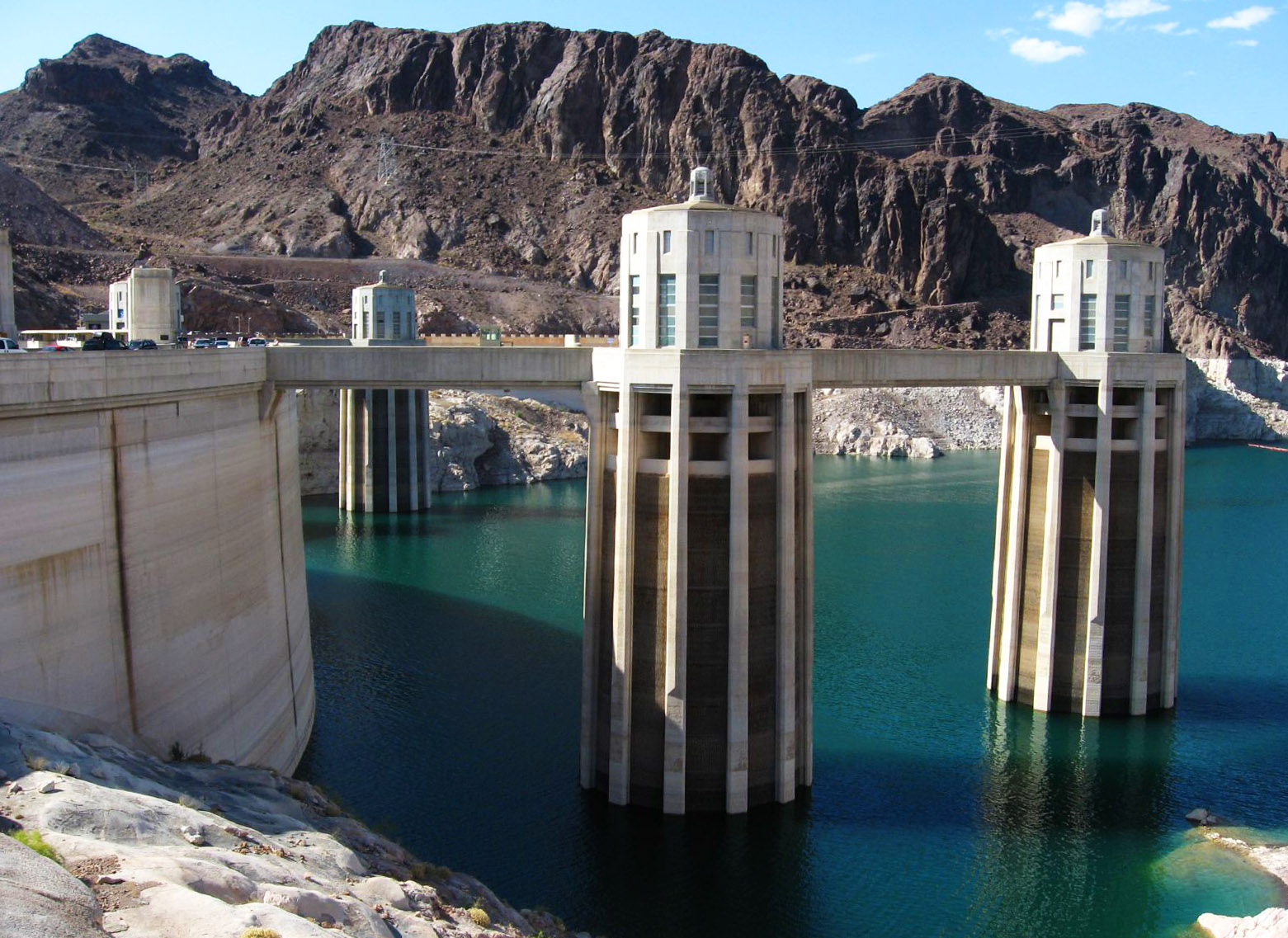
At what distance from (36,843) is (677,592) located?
47.6ft

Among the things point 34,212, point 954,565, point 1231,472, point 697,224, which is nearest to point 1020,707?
point 697,224

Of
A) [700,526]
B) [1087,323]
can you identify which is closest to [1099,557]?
[1087,323]

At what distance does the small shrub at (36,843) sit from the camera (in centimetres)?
1290

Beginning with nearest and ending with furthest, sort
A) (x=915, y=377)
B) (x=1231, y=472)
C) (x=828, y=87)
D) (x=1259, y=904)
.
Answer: (x=1259, y=904) < (x=915, y=377) < (x=1231, y=472) < (x=828, y=87)

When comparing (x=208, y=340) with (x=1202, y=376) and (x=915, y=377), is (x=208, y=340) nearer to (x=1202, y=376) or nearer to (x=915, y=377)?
(x=915, y=377)

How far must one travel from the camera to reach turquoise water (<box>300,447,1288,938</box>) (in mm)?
24203

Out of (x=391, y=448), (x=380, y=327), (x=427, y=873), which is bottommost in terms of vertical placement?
(x=427, y=873)

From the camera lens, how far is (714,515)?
2608 cm

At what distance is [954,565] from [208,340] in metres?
33.7

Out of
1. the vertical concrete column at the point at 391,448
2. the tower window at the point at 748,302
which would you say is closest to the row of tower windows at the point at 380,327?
the vertical concrete column at the point at 391,448

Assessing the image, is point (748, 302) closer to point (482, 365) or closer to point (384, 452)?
point (482, 365)

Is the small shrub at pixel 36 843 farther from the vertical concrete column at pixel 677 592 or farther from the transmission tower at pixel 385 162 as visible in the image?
the transmission tower at pixel 385 162

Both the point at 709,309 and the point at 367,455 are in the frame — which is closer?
the point at 709,309

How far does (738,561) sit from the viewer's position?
84.7ft
